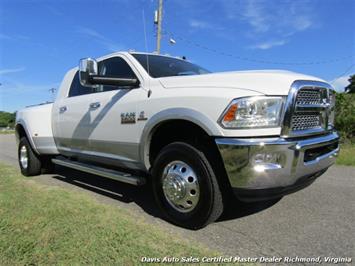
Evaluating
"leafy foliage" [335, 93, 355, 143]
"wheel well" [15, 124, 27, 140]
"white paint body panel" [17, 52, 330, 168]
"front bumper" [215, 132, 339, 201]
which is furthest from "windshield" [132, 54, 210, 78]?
"leafy foliage" [335, 93, 355, 143]

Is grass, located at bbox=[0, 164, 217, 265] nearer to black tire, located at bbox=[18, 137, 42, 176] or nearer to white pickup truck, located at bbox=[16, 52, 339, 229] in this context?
white pickup truck, located at bbox=[16, 52, 339, 229]

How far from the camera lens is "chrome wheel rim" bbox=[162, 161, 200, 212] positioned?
3154mm

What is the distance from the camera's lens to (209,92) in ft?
9.96

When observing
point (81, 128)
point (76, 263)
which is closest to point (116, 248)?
point (76, 263)

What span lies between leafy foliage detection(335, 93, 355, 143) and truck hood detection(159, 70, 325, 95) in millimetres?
8164

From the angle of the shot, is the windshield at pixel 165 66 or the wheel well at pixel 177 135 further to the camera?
the windshield at pixel 165 66

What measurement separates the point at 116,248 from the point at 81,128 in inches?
99.3

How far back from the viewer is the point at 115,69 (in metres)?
4.50

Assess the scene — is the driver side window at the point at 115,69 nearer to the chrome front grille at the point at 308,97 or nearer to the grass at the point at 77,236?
the grass at the point at 77,236

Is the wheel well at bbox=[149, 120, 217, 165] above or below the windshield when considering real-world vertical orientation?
below

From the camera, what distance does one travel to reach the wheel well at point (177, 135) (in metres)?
3.21

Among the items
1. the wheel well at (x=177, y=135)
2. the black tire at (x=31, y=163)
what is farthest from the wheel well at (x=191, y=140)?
the black tire at (x=31, y=163)

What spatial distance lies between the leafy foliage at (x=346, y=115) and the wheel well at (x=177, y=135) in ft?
28.0

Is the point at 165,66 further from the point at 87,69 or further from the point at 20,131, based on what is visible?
the point at 20,131
